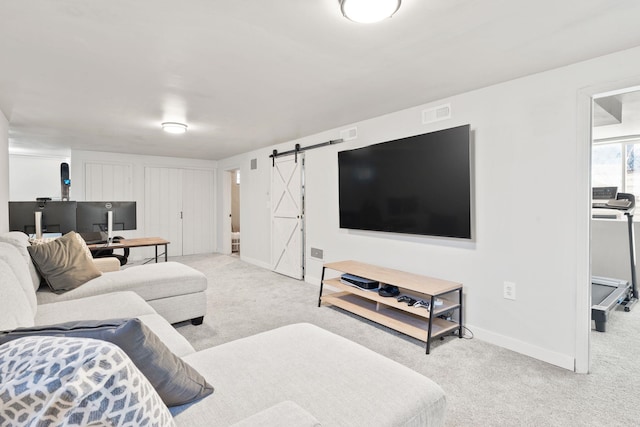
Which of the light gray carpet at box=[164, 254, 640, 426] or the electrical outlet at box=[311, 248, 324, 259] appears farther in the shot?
the electrical outlet at box=[311, 248, 324, 259]

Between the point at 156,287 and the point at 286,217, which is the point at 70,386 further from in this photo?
the point at 286,217

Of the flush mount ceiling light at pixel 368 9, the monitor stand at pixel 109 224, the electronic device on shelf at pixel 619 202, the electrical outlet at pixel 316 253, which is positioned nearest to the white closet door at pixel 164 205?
the monitor stand at pixel 109 224

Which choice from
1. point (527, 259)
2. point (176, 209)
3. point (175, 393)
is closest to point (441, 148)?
point (527, 259)

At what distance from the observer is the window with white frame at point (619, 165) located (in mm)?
5262

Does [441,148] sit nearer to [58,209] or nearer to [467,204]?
[467,204]

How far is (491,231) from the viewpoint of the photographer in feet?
9.49

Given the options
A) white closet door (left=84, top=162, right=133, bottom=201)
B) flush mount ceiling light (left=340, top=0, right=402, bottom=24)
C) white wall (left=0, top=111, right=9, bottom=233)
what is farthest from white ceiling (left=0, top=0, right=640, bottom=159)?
A: white closet door (left=84, top=162, right=133, bottom=201)

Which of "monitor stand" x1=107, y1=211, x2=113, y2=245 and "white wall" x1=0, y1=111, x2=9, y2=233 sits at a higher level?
"white wall" x1=0, y1=111, x2=9, y2=233

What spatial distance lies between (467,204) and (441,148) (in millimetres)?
572

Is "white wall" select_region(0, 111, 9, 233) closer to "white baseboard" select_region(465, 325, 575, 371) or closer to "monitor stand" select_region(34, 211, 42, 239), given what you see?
"monitor stand" select_region(34, 211, 42, 239)

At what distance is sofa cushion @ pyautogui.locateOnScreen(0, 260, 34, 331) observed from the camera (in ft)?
4.60

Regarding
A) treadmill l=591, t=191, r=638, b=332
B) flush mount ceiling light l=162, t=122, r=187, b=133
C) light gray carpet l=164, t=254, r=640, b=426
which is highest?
flush mount ceiling light l=162, t=122, r=187, b=133

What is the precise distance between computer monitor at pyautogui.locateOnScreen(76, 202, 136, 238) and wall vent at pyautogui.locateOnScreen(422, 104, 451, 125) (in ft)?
12.7

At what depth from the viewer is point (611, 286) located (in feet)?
12.3
